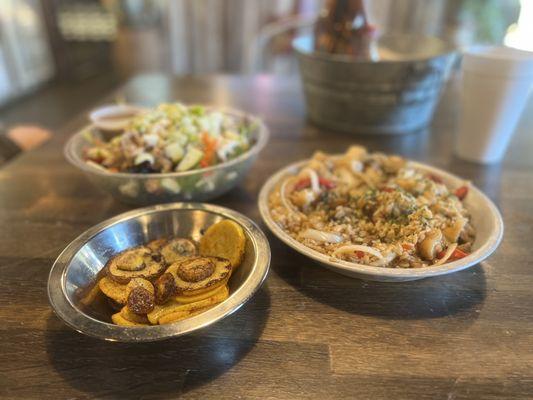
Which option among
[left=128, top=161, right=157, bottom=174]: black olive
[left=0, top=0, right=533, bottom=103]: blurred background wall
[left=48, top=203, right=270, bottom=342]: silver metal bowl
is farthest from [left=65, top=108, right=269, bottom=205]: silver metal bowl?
[left=0, top=0, right=533, bottom=103]: blurred background wall

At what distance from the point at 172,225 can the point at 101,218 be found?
312 mm

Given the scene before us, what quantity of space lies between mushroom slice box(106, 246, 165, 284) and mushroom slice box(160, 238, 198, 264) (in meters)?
0.02

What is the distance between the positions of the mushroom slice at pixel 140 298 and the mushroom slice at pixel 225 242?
0.17m

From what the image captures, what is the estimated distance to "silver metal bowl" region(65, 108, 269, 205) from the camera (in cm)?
105

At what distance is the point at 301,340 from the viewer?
2.48 feet

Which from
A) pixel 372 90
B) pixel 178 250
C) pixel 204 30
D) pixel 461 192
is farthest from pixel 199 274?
pixel 204 30

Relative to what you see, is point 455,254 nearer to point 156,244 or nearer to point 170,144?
point 156,244

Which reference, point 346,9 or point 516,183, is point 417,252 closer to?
point 516,183

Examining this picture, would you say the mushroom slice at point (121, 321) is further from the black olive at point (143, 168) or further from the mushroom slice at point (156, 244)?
the black olive at point (143, 168)

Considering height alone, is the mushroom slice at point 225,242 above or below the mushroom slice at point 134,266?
above

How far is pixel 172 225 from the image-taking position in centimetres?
96

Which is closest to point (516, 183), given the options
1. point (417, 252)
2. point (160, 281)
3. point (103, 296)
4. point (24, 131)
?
point (417, 252)

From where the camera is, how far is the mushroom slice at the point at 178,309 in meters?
0.69

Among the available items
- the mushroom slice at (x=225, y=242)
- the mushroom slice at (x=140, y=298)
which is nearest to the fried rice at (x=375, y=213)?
the mushroom slice at (x=225, y=242)
